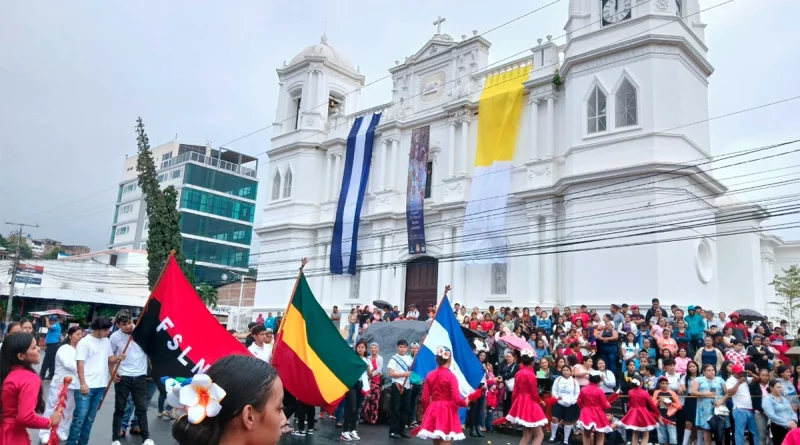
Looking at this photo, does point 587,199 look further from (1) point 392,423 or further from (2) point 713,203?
(1) point 392,423

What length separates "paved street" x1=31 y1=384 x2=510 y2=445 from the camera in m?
8.59

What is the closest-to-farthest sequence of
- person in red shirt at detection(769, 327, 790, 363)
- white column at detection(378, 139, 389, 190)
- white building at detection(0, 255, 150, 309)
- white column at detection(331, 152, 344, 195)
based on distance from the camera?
person in red shirt at detection(769, 327, 790, 363), white column at detection(378, 139, 389, 190), white column at detection(331, 152, 344, 195), white building at detection(0, 255, 150, 309)

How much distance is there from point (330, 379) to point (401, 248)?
1653 centimetres

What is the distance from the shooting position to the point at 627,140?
1881 centimetres

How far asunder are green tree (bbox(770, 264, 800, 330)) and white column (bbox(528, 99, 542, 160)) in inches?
436

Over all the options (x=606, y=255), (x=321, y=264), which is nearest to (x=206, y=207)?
(x=321, y=264)

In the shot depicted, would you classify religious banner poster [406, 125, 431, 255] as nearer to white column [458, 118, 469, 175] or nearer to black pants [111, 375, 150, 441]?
white column [458, 118, 469, 175]

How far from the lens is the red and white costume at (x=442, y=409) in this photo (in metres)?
7.57

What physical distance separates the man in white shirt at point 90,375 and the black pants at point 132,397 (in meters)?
0.33

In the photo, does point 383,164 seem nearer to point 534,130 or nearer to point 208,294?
point 534,130

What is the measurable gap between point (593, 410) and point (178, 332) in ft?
20.3

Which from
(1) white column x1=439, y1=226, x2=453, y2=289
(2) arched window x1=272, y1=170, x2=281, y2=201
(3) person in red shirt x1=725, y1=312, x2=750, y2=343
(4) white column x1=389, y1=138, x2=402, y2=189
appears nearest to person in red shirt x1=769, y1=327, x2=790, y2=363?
(3) person in red shirt x1=725, y1=312, x2=750, y2=343

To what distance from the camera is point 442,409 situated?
25.2 ft

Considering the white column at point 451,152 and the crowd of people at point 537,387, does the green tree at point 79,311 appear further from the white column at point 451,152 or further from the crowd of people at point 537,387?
the white column at point 451,152
